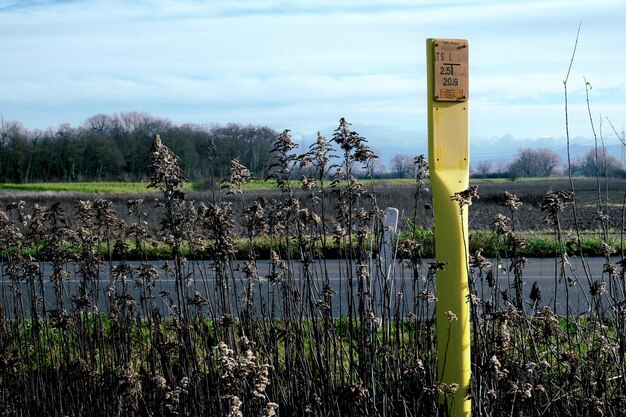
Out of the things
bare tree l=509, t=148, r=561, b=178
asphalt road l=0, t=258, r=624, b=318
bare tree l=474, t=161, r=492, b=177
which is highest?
bare tree l=474, t=161, r=492, b=177

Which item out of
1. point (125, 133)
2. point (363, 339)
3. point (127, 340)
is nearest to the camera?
point (363, 339)

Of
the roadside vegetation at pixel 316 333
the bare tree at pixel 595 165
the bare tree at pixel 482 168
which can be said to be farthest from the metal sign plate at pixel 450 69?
the bare tree at pixel 482 168

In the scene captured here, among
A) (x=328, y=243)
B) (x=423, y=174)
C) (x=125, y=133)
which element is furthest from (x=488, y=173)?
(x=423, y=174)

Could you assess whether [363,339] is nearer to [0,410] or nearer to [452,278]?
[452,278]

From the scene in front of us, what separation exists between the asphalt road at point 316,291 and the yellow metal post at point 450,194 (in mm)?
272

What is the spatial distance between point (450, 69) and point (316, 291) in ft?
5.21

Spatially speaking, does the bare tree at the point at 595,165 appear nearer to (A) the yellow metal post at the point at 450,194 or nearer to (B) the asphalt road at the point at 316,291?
(B) the asphalt road at the point at 316,291

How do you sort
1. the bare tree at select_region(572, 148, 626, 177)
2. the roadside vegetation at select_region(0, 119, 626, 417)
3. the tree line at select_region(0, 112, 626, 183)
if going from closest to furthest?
the roadside vegetation at select_region(0, 119, 626, 417), the bare tree at select_region(572, 148, 626, 177), the tree line at select_region(0, 112, 626, 183)

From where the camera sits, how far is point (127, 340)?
200 inches

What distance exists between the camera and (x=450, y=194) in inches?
164

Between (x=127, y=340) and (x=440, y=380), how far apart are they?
1991 millimetres

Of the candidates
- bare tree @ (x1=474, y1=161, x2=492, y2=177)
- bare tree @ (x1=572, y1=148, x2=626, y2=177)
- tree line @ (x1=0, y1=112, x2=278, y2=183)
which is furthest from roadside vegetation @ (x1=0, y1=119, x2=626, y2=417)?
bare tree @ (x1=474, y1=161, x2=492, y2=177)

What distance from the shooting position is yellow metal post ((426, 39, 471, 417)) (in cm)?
409

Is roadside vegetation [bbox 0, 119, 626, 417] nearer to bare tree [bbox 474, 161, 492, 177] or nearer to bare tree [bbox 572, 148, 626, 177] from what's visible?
bare tree [bbox 572, 148, 626, 177]
